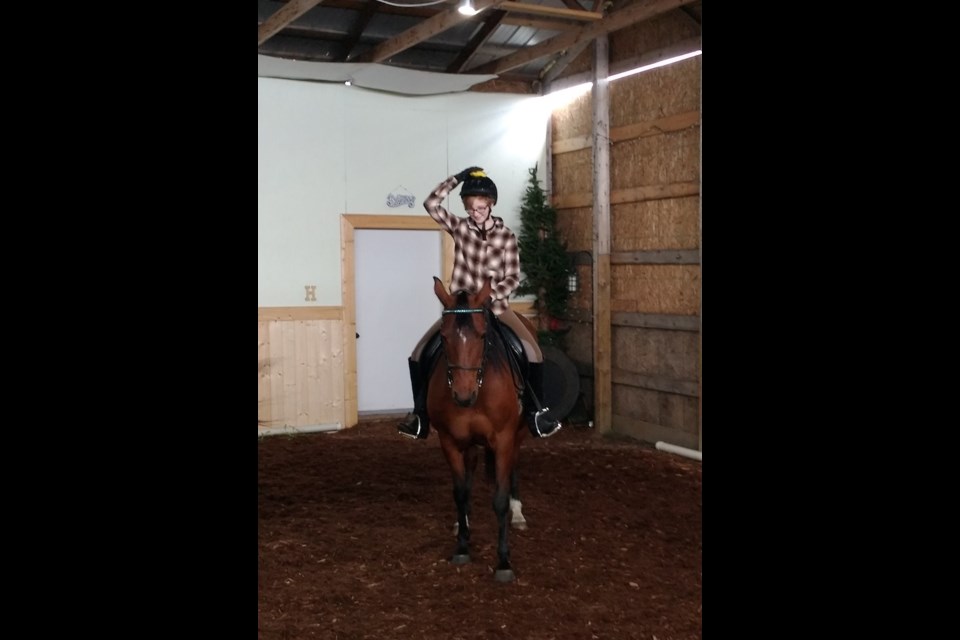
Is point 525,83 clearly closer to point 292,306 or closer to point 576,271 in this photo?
point 576,271

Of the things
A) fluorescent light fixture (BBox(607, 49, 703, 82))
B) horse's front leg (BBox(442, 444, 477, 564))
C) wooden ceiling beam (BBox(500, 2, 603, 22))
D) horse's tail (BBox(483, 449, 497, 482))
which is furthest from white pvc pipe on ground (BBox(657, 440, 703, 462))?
wooden ceiling beam (BBox(500, 2, 603, 22))

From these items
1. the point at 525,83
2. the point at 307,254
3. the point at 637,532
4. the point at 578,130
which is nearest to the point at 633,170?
the point at 578,130

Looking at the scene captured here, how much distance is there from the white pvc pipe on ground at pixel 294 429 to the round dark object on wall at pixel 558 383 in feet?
8.16

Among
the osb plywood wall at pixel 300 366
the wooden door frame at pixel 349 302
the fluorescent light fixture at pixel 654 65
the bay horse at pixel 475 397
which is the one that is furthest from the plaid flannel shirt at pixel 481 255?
the osb plywood wall at pixel 300 366

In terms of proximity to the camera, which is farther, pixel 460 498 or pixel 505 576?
pixel 460 498

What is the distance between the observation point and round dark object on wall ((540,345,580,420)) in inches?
244

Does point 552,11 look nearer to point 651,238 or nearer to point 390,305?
point 651,238

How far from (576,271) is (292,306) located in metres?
3.10

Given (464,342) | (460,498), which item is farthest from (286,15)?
(460,498)

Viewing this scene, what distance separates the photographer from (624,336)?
834cm

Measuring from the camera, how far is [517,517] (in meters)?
5.45

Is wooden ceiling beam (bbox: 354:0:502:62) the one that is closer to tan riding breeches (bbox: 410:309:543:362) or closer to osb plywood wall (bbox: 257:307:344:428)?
osb plywood wall (bbox: 257:307:344:428)

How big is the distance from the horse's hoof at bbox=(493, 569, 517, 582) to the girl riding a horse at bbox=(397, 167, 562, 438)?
791mm

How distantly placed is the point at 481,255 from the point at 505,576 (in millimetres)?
1821
